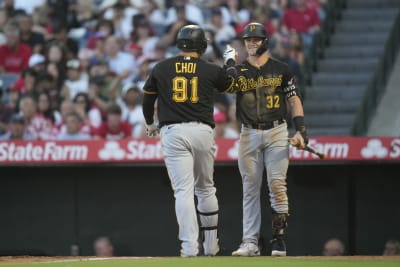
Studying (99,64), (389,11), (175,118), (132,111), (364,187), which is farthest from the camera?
(389,11)

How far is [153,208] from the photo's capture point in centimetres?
1253

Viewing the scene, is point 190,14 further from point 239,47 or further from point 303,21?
point 303,21

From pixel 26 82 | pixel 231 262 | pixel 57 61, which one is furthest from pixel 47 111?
pixel 231 262

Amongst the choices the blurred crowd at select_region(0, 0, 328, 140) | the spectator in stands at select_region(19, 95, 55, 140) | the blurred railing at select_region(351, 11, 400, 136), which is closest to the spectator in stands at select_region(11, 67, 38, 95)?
the blurred crowd at select_region(0, 0, 328, 140)

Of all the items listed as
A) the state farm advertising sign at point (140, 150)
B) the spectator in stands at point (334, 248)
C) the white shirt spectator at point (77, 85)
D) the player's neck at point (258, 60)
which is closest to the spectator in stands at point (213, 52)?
the white shirt spectator at point (77, 85)

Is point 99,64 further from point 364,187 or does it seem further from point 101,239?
point 364,187

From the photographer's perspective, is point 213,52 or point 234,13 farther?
point 234,13

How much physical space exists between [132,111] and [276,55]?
6.68 ft

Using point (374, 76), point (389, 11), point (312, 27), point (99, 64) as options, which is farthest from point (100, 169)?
point (389, 11)

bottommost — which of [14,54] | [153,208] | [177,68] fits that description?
[153,208]

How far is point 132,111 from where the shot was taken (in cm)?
1399

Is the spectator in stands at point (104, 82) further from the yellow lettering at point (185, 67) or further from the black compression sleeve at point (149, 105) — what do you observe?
the yellow lettering at point (185, 67)

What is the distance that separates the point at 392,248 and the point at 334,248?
2.02 ft

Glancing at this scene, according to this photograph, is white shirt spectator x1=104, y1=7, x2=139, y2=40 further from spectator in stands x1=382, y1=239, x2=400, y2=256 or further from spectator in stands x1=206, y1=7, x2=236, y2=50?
spectator in stands x1=382, y1=239, x2=400, y2=256
